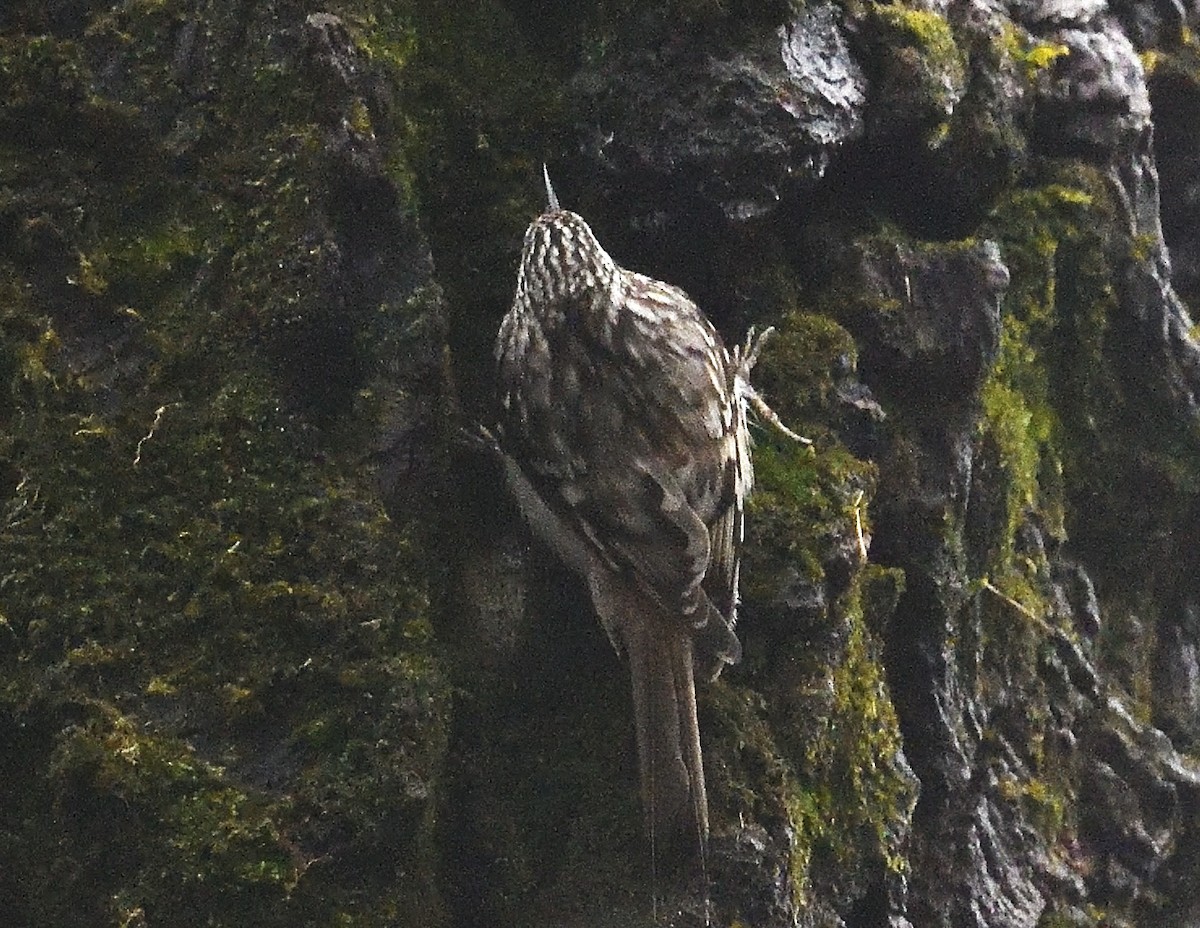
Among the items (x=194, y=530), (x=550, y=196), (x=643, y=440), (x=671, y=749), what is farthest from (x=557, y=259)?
(x=671, y=749)

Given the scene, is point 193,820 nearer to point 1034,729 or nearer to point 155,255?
point 155,255

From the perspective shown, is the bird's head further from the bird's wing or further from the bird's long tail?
the bird's long tail

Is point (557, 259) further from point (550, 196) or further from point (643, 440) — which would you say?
point (643, 440)

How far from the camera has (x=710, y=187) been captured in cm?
321

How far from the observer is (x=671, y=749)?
2801 millimetres

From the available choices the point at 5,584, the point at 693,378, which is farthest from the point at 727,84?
the point at 5,584

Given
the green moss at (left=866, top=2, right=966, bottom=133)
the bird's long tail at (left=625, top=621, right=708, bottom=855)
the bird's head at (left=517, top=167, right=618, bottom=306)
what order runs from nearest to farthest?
1. the bird's long tail at (left=625, top=621, right=708, bottom=855)
2. the bird's head at (left=517, top=167, right=618, bottom=306)
3. the green moss at (left=866, top=2, right=966, bottom=133)

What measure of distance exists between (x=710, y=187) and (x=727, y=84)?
0.27m

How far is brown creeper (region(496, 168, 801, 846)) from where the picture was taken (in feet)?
9.29

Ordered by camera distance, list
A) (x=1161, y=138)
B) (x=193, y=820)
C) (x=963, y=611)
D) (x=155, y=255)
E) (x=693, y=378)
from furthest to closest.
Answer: (x=1161, y=138)
(x=963, y=611)
(x=693, y=378)
(x=155, y=255)
(x=193, y=820)

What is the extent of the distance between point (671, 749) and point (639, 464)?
0.69 metres

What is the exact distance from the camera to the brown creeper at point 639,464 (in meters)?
2.83

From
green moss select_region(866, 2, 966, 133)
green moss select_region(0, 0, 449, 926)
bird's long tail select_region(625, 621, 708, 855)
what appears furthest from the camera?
green moss select_region(866, 2, 966, 133)

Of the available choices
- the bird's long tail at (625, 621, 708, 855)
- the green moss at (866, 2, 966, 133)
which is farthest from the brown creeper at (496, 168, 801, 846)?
the green moss at (866, 2, 966, 133)
